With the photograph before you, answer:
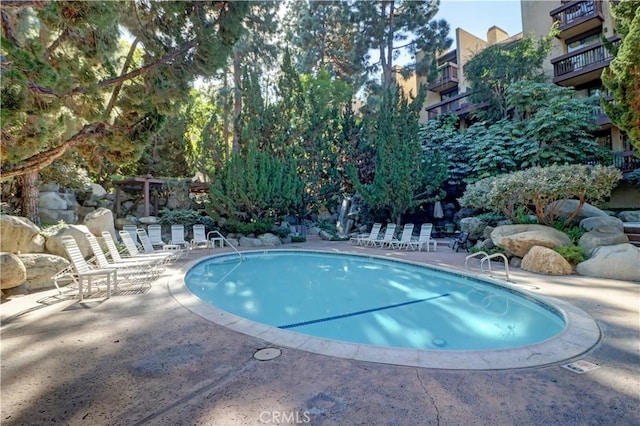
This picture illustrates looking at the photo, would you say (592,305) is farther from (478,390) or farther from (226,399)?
(226,399)

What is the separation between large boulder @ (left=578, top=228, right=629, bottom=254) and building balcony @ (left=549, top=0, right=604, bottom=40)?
14.3 meters

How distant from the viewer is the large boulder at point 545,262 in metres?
7.37

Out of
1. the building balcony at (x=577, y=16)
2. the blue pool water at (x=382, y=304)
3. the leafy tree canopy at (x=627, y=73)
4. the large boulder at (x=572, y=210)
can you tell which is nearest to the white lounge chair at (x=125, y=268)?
the blue pool water at (x=382, y=304)

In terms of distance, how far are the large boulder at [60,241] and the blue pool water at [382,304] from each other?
238 centimetres

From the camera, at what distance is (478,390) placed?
106 inches

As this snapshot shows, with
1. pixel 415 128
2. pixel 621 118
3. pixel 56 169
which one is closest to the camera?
pixel 621 118

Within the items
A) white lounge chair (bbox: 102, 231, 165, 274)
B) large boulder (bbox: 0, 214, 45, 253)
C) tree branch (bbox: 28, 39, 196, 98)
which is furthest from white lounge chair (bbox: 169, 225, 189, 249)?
Result: tree branch (bbox: 28, 39, 196, 98)

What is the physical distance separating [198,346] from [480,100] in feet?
65.6

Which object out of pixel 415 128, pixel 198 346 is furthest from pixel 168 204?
pixel 198 346

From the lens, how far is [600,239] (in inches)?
308

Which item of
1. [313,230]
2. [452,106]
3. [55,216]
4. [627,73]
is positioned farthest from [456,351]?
[452,106]

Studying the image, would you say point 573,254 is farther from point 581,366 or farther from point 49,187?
point 49,187

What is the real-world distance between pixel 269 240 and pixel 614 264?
1105 cm

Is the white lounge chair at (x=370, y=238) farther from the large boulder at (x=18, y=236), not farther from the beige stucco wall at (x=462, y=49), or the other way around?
the beige stucco wall at (x=462, y=49)
